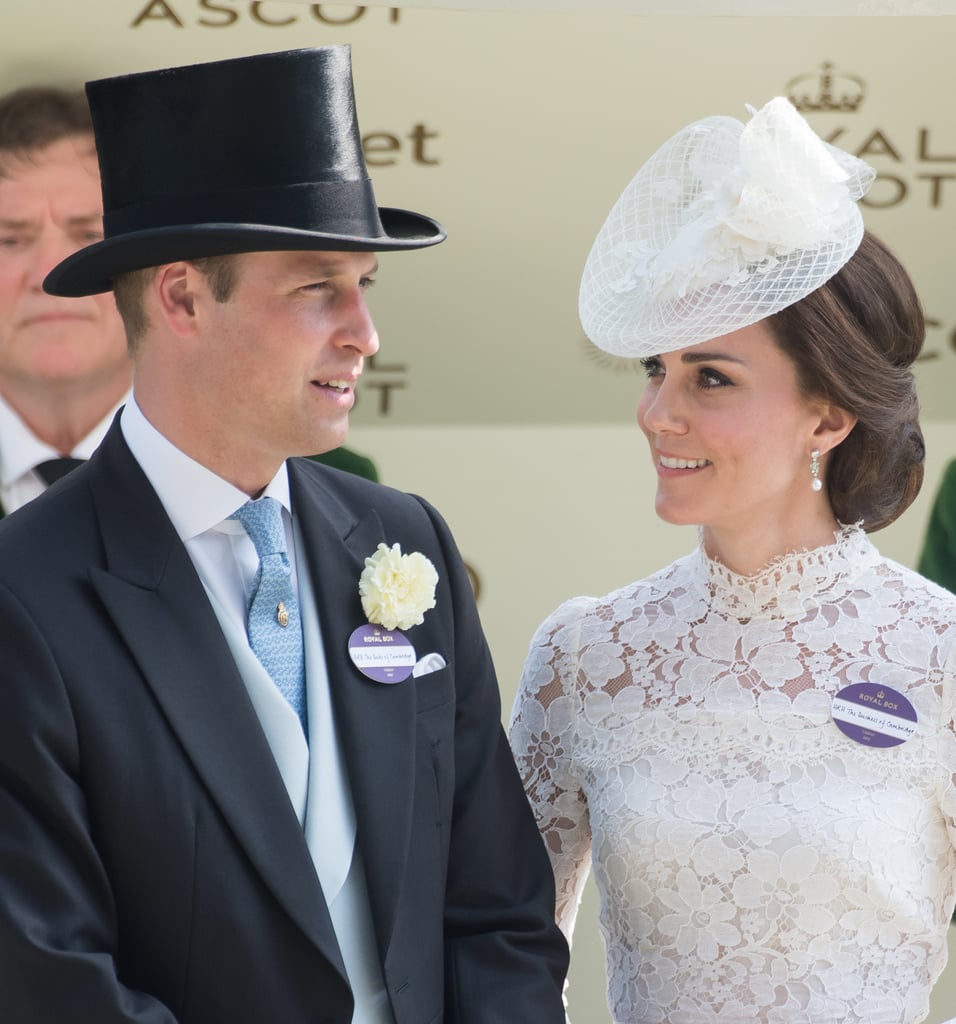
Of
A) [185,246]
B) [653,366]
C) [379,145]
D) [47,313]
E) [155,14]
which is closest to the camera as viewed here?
[185,246]

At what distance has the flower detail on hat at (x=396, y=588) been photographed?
7.11 ft

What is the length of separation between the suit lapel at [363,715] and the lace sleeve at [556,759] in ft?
1.60

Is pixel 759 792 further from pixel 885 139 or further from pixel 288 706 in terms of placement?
pixel 885 139

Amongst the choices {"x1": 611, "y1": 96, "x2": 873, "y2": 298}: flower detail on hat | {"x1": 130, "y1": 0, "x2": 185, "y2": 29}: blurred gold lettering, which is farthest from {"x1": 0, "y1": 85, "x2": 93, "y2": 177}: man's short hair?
{"x1": 611, "y1": 96, "x2": 873, "y2": 298}: flower detail on hat

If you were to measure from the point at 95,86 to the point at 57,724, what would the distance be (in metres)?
0.85

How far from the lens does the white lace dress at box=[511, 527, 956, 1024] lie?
2373mm

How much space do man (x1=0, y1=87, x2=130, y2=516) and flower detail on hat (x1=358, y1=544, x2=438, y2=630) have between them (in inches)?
46.2

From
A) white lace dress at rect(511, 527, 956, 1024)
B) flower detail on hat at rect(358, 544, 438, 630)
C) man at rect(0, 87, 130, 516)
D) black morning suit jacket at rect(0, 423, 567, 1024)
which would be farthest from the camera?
man at rect(0, 87, 130, 516)

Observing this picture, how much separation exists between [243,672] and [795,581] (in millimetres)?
939

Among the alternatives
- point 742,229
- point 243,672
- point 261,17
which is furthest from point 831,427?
point 261,17

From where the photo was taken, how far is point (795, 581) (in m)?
2.55

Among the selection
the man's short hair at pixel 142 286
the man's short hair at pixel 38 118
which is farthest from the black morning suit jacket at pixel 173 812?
the man's short hair at pixel 38 118

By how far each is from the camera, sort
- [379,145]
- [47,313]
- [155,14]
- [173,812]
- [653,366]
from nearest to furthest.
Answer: [173,812], [653,366], [47,313], [155,14], [379,145]

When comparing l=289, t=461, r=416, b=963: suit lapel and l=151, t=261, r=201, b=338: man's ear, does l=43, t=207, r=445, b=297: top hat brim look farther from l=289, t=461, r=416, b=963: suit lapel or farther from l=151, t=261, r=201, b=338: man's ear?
l=289, t=461, r=416, b=963: suit lapel
